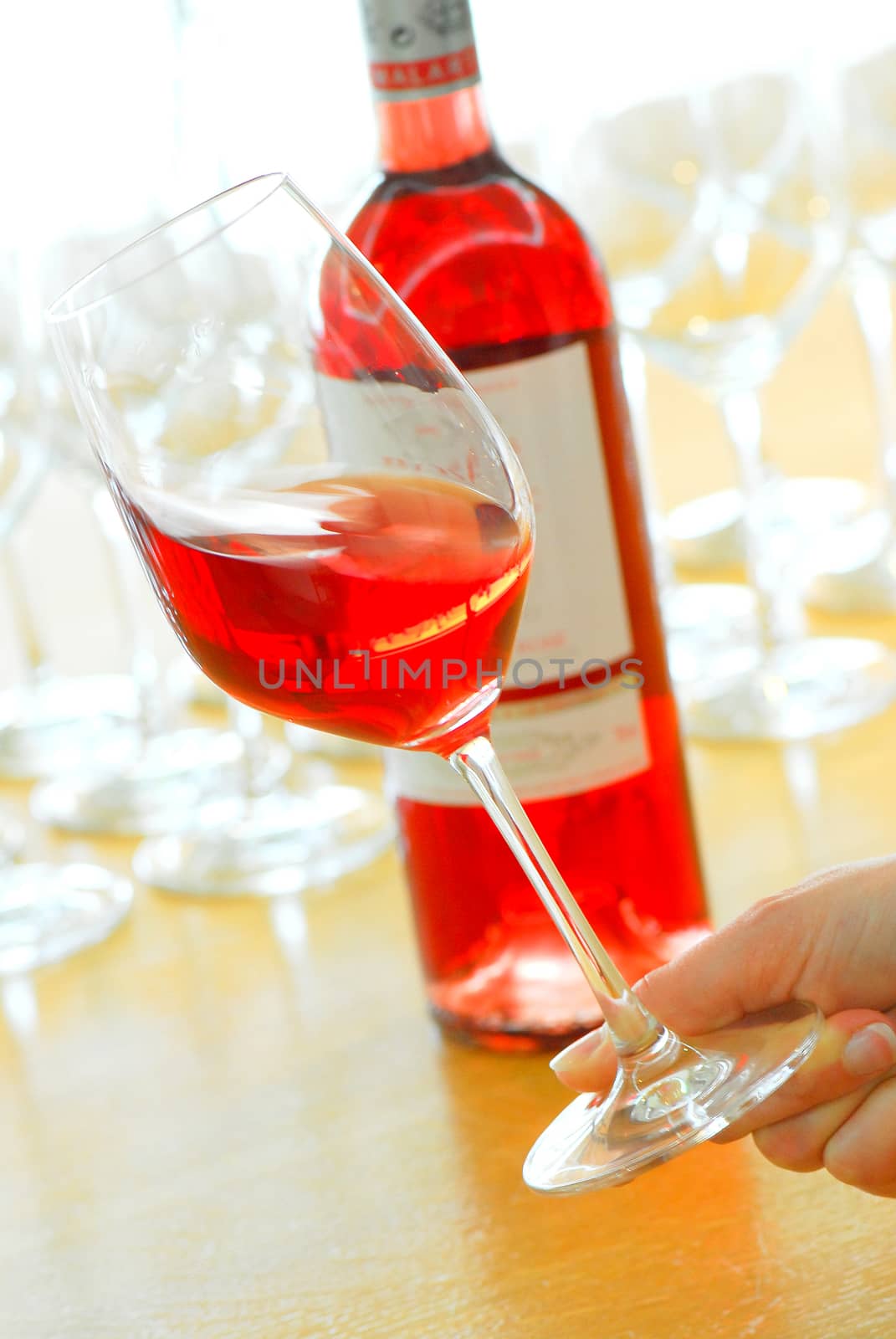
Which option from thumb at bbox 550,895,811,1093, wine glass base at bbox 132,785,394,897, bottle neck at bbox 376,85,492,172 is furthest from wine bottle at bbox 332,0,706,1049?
wine glass base at bbox 132,785,394,897

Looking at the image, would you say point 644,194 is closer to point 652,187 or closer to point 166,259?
point 652,187

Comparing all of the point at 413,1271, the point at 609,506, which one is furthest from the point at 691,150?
the point at 413,1271

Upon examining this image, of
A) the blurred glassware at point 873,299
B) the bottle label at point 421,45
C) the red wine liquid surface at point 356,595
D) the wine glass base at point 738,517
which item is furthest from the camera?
the wine glass base at point 738,517

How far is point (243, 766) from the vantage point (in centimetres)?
109

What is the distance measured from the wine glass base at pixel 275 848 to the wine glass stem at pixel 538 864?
0.38 meters

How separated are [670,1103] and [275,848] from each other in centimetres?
45

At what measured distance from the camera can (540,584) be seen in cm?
71

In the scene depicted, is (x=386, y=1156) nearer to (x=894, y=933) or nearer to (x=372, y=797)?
(x=894, y=933)

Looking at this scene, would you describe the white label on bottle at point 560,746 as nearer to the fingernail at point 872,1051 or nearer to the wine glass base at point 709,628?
the fingernail at point 872,1051

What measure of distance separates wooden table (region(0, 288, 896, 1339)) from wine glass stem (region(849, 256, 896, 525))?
0.94ft

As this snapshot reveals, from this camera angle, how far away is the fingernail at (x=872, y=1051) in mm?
585

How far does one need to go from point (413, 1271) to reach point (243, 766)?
486 mm

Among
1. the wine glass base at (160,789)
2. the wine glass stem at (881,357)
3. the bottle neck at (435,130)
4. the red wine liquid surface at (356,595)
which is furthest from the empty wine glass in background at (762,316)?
the red wine liquid surface at (356,595)

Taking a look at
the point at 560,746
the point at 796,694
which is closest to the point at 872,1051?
the point at 560,746
